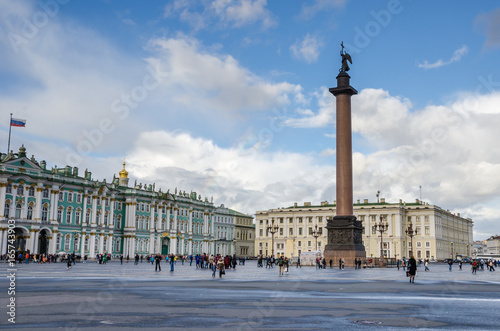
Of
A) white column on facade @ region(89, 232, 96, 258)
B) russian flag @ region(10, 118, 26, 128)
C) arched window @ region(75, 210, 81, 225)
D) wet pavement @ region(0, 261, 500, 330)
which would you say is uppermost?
russian flag @ region(10, 118, 26, 128)

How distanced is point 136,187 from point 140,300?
304ft

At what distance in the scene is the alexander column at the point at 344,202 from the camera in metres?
52.4

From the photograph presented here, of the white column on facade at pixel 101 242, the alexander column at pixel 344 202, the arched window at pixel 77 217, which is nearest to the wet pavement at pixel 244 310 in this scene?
the alexander column at pixel 344 202

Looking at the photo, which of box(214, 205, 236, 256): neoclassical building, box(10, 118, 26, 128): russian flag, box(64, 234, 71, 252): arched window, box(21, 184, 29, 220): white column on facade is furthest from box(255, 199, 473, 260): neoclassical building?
box(10, 118, 26, 128): russian flag

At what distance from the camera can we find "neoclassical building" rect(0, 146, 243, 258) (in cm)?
8012

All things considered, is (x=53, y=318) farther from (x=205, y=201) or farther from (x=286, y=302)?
(x=205, y=201)

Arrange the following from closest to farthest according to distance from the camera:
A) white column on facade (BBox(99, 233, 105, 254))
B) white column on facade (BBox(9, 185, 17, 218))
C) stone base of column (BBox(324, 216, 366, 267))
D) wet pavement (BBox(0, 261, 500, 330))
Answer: wet pavement (BBox(0, 261, 500, 330)) < stone base of column (BBox(324, 216, 366, 267)) < white column on facade (BBox(9, 185, 17, 218)) < white column on facade (BBox(99, 233, 105, 254))

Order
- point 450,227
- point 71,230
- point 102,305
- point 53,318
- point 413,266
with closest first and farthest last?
point 53,318, point 102,305, point 413,266, point 71,230, point 450,227

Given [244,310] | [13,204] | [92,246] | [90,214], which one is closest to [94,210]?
[90,214]

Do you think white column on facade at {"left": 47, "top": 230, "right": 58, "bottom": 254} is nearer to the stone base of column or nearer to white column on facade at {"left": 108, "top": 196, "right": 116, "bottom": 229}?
white column on facade at {"left": 108, "top": 196, "right": 116, "bottom": 229}

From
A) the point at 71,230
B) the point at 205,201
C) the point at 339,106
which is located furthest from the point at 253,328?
the point at 205,201

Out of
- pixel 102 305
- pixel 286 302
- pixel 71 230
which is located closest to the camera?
pixel 102 305

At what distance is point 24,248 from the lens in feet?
261

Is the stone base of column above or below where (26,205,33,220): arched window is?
below
